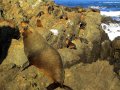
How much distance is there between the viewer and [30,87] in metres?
9.32

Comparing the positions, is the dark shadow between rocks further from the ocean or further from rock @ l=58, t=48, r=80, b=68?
the ocean

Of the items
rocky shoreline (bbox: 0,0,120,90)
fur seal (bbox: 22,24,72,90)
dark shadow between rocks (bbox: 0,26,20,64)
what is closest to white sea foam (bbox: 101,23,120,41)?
rocky shoreline (bbox: 0,0,120,90)

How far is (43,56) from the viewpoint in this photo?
30.9 feet

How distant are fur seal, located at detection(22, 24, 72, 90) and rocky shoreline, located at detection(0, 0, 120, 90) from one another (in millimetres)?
252

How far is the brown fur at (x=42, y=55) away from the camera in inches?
363

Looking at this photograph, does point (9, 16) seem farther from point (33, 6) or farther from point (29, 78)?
point (29, 78)

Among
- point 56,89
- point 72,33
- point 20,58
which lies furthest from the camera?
point 72,33

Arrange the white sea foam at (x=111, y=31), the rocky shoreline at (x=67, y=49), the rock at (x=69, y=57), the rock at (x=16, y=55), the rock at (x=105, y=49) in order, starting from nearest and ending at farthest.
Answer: the rocky shoreline at (x=67, y=49)
the rock at (x=16, y=55)
the rock at (x=69, y=57)
the rock at (x=105, y=49)
the white sea foam at (x=111, y=31)

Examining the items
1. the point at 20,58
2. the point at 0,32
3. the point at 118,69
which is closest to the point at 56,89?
the point at 20,58

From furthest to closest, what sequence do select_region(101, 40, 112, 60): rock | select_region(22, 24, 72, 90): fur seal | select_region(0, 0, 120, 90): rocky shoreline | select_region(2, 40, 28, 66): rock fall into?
select_region(101, 40, 112, 60): rock → select_region(2, 40, 28, 66): rock → select_region(0, 0, 120, 90): rocky shoreline → select_region(22, 24, 72, 90): fur seal

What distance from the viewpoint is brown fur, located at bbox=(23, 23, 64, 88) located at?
30.2ft

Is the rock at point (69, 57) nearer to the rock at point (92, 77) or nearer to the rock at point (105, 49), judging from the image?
the rock at point (92, 77)

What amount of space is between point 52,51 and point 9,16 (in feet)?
8.51

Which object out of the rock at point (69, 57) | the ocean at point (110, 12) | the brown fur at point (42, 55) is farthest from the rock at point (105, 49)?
the ocean at point (110, 12)
